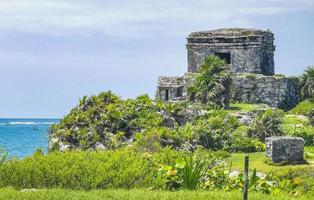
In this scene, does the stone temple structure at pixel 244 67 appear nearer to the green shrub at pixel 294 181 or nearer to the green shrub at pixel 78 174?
the green shrub at pixel 294 181

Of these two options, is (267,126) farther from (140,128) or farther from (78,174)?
(78,174)

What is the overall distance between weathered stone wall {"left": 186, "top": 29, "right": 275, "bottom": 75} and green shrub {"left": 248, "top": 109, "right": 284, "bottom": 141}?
972 centimetres

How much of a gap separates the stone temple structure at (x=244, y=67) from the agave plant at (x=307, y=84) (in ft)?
2.11

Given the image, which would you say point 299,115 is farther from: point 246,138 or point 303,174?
point 303,174

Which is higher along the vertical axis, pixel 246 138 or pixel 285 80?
pixel 285 80

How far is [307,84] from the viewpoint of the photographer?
44188mm

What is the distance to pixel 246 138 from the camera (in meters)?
31.4

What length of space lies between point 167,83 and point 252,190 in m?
26.5

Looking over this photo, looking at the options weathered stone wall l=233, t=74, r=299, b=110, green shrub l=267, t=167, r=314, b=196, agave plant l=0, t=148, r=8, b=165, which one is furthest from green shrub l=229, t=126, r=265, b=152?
agave plant l=0, t=148, r=8, b=165

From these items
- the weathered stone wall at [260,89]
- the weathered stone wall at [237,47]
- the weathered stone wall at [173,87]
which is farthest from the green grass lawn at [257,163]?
the weathered stone wall at [237,47]

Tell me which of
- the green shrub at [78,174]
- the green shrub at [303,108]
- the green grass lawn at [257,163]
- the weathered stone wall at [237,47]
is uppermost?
the weathered stone wall at [237,47]

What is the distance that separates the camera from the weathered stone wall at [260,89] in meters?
40.3

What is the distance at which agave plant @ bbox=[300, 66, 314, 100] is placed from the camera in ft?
143

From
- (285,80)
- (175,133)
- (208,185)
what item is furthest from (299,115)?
(208,185)
